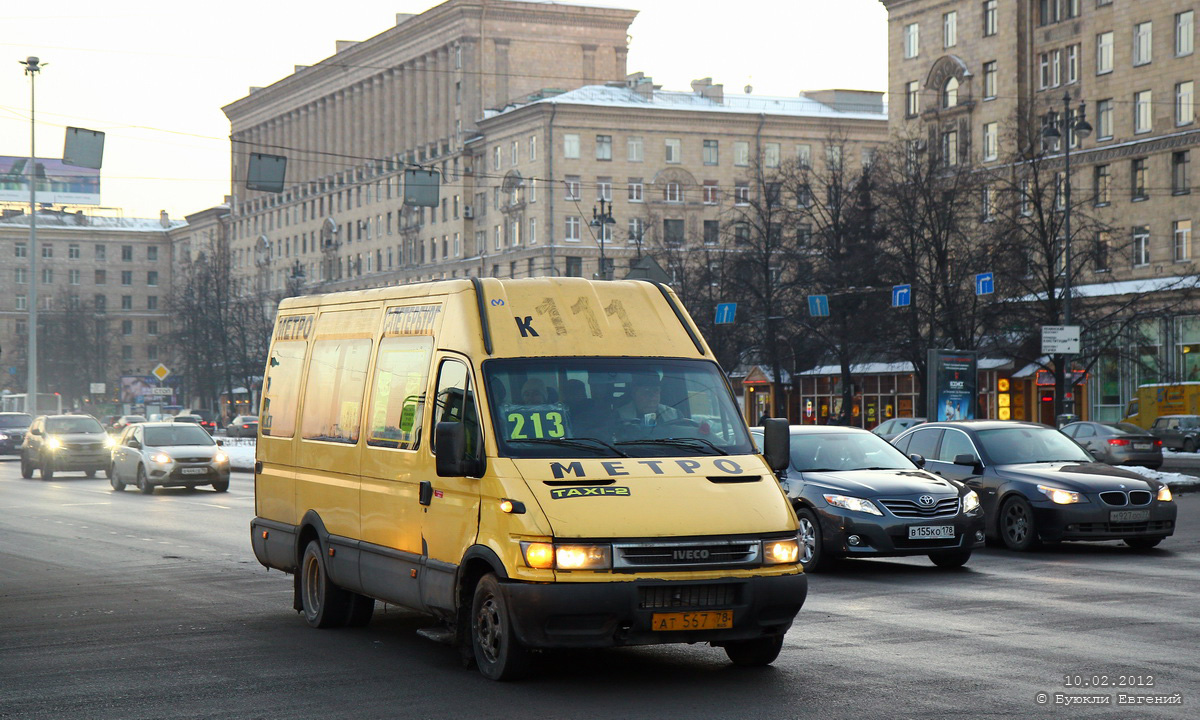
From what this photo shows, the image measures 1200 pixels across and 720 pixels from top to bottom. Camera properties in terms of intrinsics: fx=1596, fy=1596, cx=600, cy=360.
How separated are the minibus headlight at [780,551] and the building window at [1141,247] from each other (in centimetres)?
6118

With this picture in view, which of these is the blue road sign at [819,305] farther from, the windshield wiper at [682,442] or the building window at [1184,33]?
the windshield wiper at [682,442]

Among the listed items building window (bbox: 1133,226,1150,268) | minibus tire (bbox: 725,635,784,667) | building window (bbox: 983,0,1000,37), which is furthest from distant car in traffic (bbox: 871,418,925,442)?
minibus tire (bbox: 725,635,784,667)

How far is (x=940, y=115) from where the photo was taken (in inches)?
3123

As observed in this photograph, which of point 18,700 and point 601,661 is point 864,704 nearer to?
point 601,661

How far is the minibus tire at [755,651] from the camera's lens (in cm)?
958

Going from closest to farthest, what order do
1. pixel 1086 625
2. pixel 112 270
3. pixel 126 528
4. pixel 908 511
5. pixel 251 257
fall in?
pixel 1086 625, pixel 908 511, pixel 126 528, pixel 251 257, pixel 112 270

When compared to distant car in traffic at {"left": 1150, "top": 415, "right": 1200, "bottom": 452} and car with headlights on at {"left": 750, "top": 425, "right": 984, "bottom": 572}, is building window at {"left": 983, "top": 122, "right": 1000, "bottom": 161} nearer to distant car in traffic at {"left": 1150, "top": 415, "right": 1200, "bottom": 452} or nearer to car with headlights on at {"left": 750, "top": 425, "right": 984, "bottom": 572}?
distant car in traffic at {"left": 1150, "top": 415, "right": 1200, "bottom": 452}

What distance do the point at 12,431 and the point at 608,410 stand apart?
54.6 m

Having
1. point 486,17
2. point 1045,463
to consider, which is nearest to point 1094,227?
point 1045,463

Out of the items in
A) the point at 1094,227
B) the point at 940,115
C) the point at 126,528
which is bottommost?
the point at 126,528

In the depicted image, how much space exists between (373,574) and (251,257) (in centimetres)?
14776

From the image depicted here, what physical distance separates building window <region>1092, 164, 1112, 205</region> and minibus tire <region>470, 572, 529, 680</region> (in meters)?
61.4

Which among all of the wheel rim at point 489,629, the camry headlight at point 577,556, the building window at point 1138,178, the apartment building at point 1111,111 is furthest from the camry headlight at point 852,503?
the building window at point 1138,178

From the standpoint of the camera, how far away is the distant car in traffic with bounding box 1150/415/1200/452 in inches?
2172
